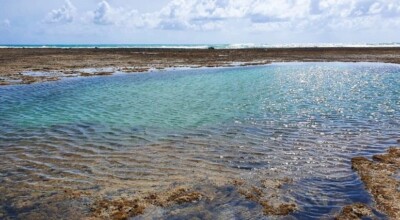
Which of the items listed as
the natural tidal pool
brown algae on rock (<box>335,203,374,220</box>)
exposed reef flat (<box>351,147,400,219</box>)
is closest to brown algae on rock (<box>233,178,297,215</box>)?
the natural tidal pool

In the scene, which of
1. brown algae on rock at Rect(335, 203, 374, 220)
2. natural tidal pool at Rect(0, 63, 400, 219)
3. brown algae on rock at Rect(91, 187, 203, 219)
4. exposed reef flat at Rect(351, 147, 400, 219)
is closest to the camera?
brown algae on rock at Rect(335, 203, 374, 220)

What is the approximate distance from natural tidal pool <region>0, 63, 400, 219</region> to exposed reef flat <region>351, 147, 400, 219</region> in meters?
0.31

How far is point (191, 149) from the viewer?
13.6 m

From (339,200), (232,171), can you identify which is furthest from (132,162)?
(339,200)

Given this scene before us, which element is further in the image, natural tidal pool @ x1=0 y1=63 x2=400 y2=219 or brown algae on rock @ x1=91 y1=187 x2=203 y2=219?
natural tidal pool @ x1=0 y1=63 x2=400 y2=219

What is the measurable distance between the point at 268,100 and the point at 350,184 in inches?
556

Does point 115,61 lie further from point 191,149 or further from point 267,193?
point 267,193

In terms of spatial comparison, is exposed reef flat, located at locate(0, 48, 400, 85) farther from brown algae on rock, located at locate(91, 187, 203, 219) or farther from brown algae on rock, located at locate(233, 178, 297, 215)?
brown algae on rock, located at locate(233, 178, 297, 215)

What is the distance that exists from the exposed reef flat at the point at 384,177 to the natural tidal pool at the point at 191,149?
31 cm

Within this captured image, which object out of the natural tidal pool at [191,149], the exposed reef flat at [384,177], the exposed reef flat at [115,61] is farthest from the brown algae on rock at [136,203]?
the exposed reef flat at [115,61]

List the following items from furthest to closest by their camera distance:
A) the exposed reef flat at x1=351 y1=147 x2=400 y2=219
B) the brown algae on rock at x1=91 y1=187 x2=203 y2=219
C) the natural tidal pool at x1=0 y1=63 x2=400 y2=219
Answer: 1. the natural tidal pool at x1=0 y1=63 x2=400 y2=219
2. the exposed reef flat at x1=351 y1=147 x2=400 y2=219
3. the brown algae on rock at x1=91 y1=187 x2=203 y2=219

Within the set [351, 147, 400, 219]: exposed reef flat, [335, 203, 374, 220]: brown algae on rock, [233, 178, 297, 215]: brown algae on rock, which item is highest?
[351, 147, 400, 219]: exposed reef flat

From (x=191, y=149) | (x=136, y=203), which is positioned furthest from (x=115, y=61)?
(x=136, y=203)

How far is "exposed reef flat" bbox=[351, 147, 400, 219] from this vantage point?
8.71m
